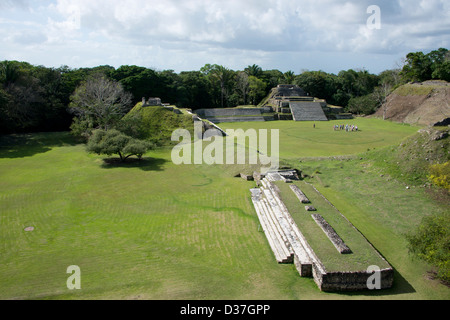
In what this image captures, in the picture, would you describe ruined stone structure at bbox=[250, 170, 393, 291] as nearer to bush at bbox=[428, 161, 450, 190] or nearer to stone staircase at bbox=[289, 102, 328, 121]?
bush at bbox=[428, 161, 450, 190]

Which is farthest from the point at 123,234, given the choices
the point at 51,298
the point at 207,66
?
the point at 207,66

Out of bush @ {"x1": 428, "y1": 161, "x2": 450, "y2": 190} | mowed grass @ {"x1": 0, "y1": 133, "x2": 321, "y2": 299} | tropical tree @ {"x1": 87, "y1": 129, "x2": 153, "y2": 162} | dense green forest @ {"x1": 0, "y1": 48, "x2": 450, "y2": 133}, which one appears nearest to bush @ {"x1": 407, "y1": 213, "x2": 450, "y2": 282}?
mowed grass @ {"x1": 0, "y1": 133, "x2": 321, "y2": 299}

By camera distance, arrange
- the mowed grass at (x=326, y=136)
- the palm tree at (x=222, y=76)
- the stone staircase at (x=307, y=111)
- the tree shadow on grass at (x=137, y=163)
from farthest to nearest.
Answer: the palm tree at (x=222, y=76)
the stone staircase at (x=307, y=111)
the mowed grass at (x=326, y=136)
the tree shadow on grass at (x=137, y=163)

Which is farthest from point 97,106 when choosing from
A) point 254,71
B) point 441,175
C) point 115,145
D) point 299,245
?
point 254,71

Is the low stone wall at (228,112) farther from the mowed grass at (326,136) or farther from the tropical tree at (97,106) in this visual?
the tropical tree at (97,106)

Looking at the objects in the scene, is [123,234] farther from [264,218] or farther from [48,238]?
[264,218]

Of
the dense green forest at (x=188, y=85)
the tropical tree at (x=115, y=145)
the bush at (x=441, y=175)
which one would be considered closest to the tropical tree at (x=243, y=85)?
the dense green forest at (x=188, y=85)

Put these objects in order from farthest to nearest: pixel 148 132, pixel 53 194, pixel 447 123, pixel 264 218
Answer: pixel 148 132
pixel 447 123
pixel 53 194
pixel 264 218
